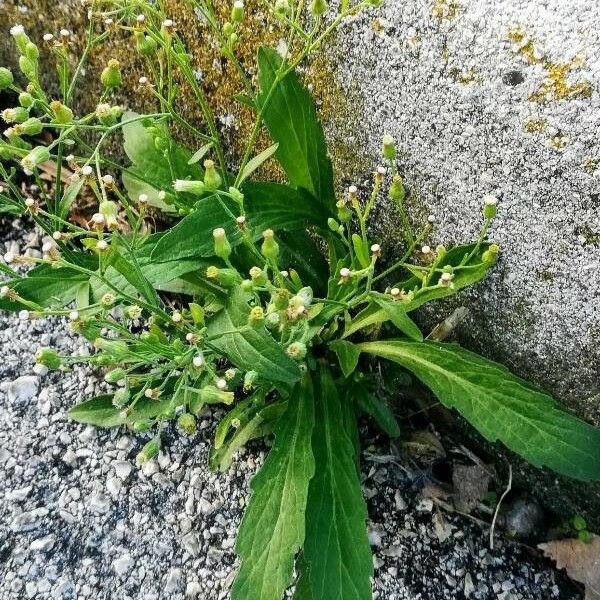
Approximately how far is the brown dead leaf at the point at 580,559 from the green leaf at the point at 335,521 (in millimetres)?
475

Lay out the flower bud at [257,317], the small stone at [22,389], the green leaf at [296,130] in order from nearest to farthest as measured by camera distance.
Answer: the flower bud at [257,317] < the green leaf at [296,130] < the small stone at [22,389]

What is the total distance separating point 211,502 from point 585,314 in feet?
2.93

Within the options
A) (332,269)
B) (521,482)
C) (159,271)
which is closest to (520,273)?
(332,269)

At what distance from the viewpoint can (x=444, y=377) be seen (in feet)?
5.12

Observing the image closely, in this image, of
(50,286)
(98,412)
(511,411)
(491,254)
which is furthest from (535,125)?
(98,412)

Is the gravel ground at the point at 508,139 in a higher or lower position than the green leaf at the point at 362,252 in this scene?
higher

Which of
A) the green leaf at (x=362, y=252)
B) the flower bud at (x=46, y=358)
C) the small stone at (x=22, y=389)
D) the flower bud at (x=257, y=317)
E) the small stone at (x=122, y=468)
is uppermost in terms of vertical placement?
the flower bud at (x=257, y=317)

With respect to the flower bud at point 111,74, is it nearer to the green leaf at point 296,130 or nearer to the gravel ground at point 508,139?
the green leaf at point 296,130

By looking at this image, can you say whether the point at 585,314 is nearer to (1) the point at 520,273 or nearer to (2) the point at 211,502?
(1) the point at 520,273

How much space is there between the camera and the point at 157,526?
173cm

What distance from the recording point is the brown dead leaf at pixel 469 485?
5.79ft

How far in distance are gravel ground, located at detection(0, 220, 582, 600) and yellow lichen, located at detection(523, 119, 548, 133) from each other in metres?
0.81

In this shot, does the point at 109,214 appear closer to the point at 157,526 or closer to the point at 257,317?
the point at 257,317

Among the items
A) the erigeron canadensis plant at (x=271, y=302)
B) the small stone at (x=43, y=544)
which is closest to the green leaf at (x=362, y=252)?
the erigeron canadensis plant at (x=271, y=302)
